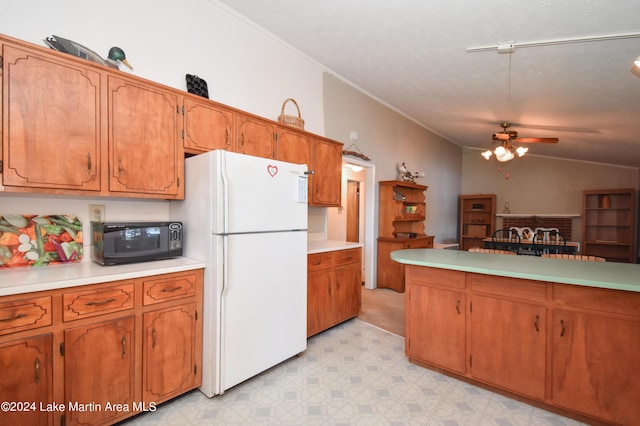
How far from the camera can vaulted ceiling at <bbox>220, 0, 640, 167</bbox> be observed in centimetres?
238

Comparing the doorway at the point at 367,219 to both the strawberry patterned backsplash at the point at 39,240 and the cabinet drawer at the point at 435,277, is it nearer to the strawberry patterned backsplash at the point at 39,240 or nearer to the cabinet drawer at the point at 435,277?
the cabinet drawer at the point at 435,277

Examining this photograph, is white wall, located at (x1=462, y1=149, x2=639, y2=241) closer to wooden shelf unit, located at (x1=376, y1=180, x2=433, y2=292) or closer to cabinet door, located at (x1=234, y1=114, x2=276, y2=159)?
wooden shelf unit, located at (x1=376, y1=180, x2=433, y2=292)

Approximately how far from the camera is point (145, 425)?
5.89 ft

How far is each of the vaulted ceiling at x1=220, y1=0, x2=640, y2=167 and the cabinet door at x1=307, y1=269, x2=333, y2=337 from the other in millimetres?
2516

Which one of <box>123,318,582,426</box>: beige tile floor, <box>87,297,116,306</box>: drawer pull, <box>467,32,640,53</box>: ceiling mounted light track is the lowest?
<box>123,318,582,426</box>: beige tile floor

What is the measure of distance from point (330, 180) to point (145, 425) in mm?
2738

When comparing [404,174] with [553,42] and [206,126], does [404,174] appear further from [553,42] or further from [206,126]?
[206,126]

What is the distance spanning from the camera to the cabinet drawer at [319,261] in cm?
296

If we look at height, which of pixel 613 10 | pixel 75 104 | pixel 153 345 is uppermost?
pixel 613 10

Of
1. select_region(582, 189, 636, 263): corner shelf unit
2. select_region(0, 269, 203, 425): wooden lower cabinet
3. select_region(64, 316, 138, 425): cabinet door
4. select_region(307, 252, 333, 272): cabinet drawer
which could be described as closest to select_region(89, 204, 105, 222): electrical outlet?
select_region(0, 269, 203, 425): wooden lower cabinet

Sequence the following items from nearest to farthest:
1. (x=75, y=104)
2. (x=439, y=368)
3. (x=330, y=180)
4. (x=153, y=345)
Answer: (x=75, y=104) → (x=153, y=345) → (x=439, y=368) → (x=330, y=180)

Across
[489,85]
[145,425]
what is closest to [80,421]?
[145,425]

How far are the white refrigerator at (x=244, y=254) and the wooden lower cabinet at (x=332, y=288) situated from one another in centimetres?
38

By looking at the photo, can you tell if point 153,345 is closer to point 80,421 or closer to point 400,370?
point 80,421
